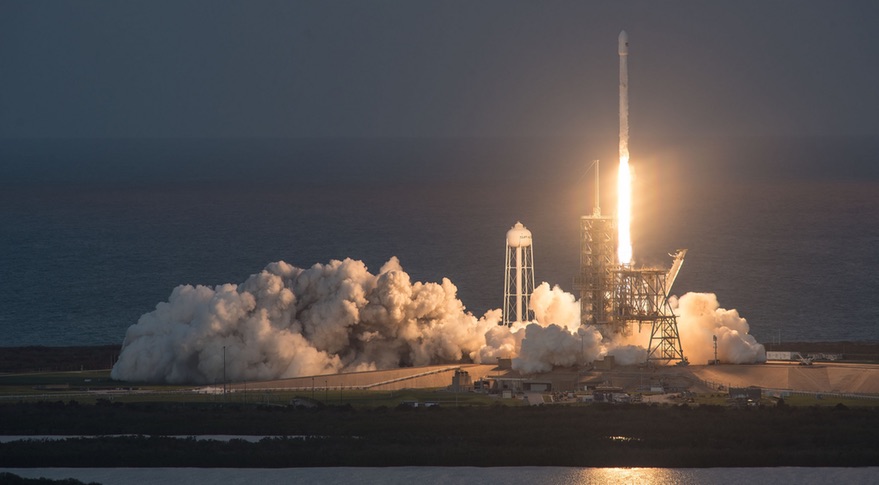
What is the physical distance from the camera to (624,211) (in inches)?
3356

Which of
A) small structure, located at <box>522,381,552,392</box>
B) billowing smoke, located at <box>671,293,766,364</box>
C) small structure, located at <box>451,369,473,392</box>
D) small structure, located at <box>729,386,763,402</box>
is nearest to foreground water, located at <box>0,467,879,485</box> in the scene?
small structure, located at <box>729,386,763,402</box>

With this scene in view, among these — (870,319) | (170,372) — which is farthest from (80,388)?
(870,319)

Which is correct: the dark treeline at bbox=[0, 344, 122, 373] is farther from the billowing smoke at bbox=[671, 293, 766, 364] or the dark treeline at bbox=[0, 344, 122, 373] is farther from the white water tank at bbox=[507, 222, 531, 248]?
the billowing smoke at bbox=[671, 293, 766, 364]

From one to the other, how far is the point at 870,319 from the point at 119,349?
4488 cm

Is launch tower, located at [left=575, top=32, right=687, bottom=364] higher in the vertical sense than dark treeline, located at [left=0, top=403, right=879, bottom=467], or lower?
higher

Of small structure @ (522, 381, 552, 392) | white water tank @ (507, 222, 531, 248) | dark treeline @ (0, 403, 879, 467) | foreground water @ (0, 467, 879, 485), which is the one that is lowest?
foreground water @ (0, 467, 879, 485)

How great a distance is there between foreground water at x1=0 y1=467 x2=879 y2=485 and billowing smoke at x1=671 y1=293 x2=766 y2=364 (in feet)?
55.1

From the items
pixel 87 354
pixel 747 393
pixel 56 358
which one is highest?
pixel 87 354

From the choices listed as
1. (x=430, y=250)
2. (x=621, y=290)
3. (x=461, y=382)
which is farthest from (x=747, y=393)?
(x=430, y=250)

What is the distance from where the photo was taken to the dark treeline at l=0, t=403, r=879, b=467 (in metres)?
64.4

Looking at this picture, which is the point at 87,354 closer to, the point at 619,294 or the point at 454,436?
the point at 619,294

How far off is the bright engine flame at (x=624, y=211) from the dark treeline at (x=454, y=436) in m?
14.9

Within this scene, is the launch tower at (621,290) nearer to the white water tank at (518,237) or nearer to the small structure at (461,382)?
the white water tank at (518,237)

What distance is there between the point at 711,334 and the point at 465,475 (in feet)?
70.8
